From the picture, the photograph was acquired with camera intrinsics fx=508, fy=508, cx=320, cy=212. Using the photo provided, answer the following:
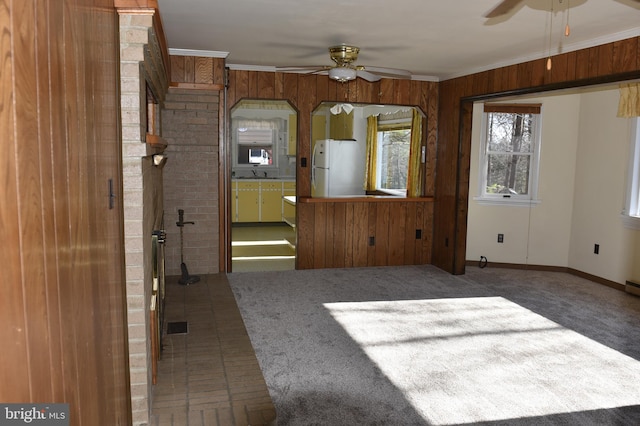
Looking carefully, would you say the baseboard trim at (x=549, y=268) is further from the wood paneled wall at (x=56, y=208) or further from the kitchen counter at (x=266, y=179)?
the wood paneled wall at (x=56, y=208)

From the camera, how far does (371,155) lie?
8.77 m

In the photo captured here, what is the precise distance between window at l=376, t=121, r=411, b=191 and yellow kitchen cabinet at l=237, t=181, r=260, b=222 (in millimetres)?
Result: 2186

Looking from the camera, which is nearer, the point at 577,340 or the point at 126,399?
the point at 126,399

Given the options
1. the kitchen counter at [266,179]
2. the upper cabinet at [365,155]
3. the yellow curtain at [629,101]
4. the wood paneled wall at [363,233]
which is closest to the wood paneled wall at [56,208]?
the wood paneled wall at [363,233]

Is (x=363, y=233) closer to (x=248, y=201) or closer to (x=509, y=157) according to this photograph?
(x=509, y=157)

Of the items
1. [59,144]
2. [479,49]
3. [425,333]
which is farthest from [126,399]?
[479,49]

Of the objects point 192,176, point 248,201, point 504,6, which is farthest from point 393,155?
point 504,6

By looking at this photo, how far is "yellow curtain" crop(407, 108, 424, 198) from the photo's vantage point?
6.72 meters

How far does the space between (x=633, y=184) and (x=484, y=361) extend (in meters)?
3.28

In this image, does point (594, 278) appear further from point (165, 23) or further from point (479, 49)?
point (165, 23)

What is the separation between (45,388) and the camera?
3.29ft

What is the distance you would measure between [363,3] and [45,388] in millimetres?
3064

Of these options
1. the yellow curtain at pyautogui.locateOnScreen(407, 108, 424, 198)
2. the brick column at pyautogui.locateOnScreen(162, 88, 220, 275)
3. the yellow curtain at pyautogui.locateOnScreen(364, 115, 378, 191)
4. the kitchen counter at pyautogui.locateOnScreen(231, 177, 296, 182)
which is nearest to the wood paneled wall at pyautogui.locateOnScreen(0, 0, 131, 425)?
the brick column at pyautogui.locateOnScreen(162, 88, 220, 275)

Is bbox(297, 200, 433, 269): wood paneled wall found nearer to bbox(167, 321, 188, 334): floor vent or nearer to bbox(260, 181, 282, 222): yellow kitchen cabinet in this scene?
bbox(167, 321, 188, 334): floor vent
